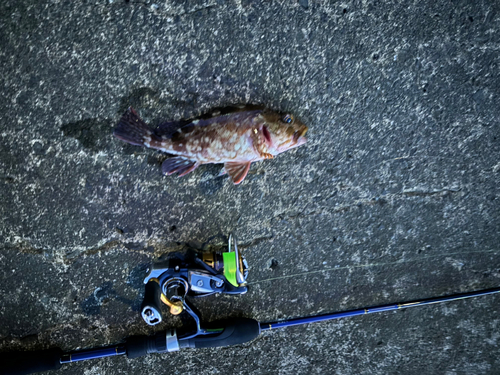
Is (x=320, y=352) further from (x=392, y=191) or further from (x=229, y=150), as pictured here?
(x=229, y=150)

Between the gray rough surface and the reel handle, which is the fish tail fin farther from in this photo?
the reel handle

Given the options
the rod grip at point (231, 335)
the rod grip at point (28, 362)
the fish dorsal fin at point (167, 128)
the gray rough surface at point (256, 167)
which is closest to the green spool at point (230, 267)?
the gray rough surface at point (256, 167)

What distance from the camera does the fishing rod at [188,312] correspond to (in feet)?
6.52

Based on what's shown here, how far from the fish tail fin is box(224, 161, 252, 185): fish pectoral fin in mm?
484

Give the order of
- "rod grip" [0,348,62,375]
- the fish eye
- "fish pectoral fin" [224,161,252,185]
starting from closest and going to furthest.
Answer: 1. the fish eye
2. "fish pectoral fin" [224,161,252,185]
3. "rod grip" [0,348,62,375]

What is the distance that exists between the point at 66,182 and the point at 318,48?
180cm

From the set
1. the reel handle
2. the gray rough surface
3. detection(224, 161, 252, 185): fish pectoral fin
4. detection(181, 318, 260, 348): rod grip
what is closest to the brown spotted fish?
detection(224, 161, 252, 185): fish pectoral fin

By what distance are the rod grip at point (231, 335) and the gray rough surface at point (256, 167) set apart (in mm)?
147

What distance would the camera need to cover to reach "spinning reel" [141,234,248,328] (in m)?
1.96

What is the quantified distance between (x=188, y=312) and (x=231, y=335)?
38 centimetres

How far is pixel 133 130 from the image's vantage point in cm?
191

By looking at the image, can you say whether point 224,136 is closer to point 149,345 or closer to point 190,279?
point 190,279

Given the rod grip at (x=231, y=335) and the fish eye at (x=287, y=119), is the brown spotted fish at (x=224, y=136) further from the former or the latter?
the rod grip at (x=231, y=335)

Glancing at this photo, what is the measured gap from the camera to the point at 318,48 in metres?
1.98
